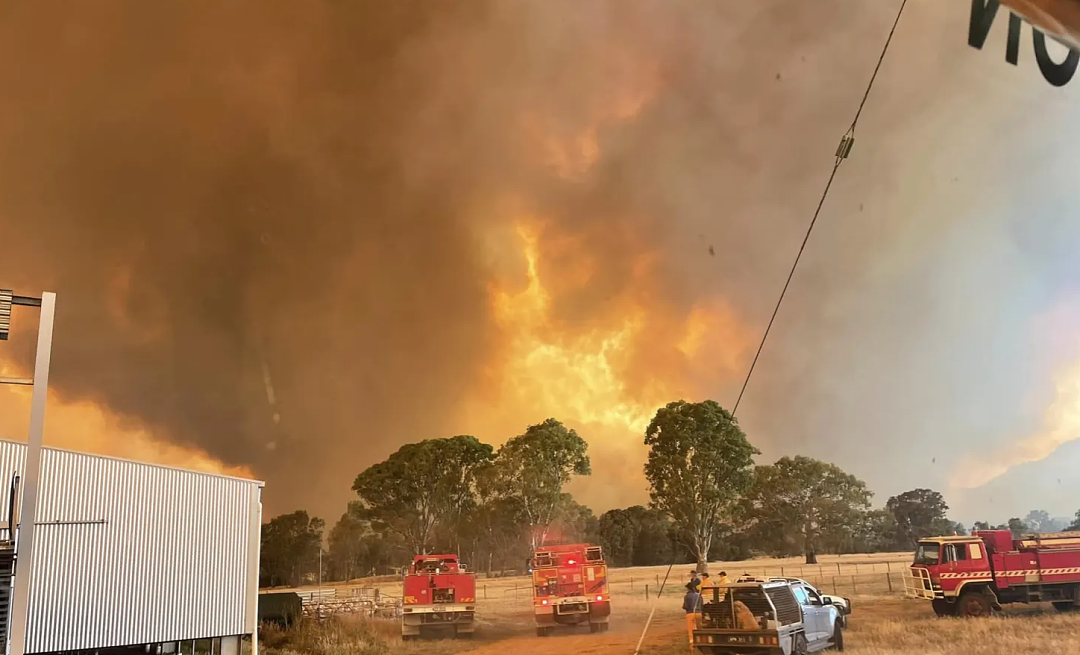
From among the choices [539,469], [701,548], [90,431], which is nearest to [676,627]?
[701,548]

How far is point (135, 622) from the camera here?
9.32 meters

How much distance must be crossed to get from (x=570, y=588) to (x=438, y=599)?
7.51 feet

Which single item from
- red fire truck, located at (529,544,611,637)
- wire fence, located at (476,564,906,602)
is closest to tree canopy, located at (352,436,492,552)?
wire fence, located at (476,564,906,602)

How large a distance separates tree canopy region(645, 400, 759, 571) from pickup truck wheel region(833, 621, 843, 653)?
240 centimetres

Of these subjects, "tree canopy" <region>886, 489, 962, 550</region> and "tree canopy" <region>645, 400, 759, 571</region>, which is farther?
"tree canopy" <region>645, 400, 759, 571</region>

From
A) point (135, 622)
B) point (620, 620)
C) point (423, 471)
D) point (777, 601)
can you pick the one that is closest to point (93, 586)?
point (135, 622)

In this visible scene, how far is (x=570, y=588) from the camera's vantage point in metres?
11.4

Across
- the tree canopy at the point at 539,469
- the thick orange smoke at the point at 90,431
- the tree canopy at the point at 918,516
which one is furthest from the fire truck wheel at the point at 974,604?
Result: the thick orange smoke at the point at 90,431

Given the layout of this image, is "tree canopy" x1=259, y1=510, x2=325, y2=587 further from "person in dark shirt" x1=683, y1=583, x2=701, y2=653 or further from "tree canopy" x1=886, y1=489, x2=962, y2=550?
"tree canopy" x1=886, y1=489, x2=962, y2=550

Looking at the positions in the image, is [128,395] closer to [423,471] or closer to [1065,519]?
[423,471]

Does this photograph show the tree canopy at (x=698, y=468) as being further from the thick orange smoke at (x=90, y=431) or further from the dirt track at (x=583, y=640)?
the thick orange smoke at (x=90, y=431)

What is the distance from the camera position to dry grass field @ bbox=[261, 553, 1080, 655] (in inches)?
388

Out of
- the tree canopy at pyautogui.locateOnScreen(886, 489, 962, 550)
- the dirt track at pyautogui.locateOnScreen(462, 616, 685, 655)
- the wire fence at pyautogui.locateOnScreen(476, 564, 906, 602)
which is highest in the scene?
the tree canopy at pyautogui.locateOnScreen(886, 489, 962, 550)

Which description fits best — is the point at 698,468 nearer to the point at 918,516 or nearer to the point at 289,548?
the point at 918,516
